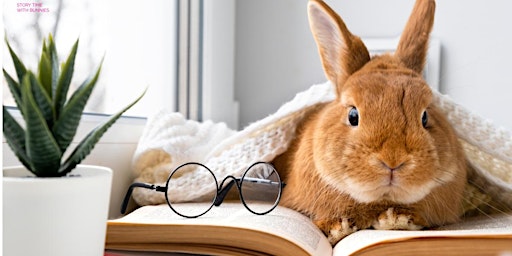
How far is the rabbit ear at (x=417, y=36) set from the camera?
1031 millimetres

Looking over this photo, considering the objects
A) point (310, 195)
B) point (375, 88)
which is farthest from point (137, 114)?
point (375, 88)

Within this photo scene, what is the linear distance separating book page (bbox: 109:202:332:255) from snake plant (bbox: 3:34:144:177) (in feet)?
0.73

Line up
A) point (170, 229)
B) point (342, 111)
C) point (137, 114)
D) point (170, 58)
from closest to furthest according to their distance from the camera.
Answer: point (170, 229), point (342, 111), point (137, 114), point (170, 58)

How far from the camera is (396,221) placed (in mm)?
919

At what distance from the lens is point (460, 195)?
103 cm

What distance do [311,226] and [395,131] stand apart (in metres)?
0.22

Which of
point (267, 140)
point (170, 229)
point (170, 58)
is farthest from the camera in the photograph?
point (170, 58)

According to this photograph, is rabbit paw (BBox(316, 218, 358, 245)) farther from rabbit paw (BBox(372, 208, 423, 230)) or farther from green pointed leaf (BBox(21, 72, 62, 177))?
green pointed leaf (BBox(21, 72, 62, 177))

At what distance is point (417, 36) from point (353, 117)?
→ 226 millimetres

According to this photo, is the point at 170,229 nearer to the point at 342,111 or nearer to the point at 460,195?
the point at 342,111

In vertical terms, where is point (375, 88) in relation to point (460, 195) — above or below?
above

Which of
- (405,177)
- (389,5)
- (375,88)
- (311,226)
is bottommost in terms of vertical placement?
(311,226)

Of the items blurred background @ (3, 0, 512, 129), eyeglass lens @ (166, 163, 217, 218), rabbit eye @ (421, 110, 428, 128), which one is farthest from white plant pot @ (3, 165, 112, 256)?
blurred background @ (3, 0, 512, 129)

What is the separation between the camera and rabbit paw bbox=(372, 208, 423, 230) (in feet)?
3.01
